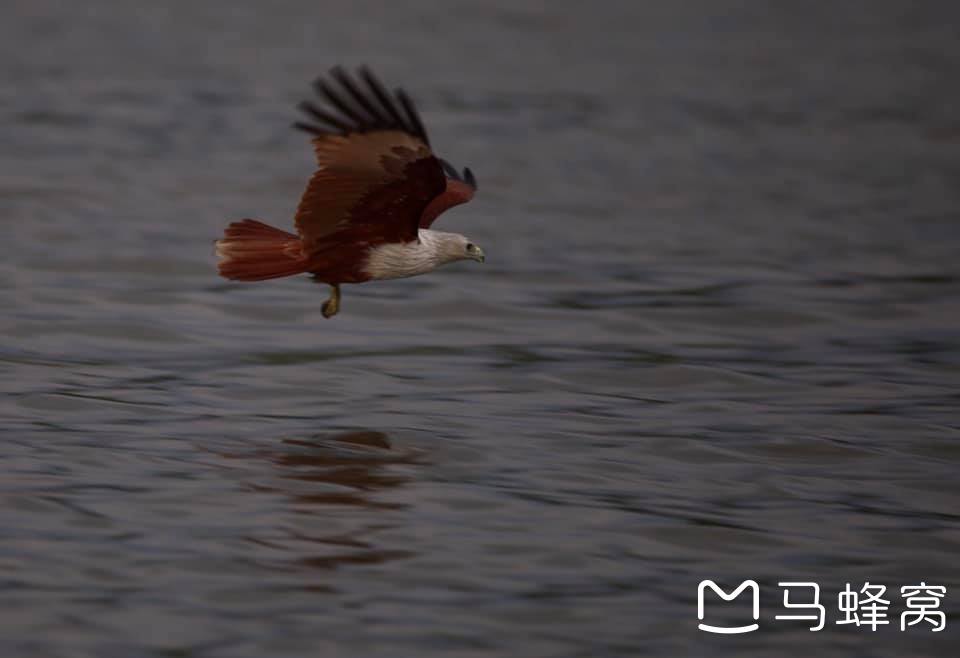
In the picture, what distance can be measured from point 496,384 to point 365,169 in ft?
6.23

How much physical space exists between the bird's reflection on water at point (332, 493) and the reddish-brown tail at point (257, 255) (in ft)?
2.28

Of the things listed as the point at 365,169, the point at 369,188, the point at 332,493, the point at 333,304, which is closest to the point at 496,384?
the point at 333,304

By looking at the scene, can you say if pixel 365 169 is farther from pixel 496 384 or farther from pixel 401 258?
pixel 496 384

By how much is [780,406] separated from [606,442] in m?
1.16

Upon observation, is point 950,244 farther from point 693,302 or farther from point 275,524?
point 275,524

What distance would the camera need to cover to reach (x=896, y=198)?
52.1 ft

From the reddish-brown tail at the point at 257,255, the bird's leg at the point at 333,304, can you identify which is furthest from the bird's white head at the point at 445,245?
the reddish-brown tail at the point at 257,255

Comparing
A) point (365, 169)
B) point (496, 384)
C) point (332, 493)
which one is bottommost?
point (332, 493)

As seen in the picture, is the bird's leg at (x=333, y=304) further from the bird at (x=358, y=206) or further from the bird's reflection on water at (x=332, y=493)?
the bird's reflection on water at (x=332, y=493)

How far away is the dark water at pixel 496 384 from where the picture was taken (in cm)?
617

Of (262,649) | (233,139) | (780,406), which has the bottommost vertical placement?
(262,649)

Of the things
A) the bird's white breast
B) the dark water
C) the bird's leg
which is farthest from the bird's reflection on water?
the bird's leg

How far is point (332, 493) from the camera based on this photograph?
7.23 metres

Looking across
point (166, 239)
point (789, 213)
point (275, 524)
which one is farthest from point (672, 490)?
point (789, 213)
